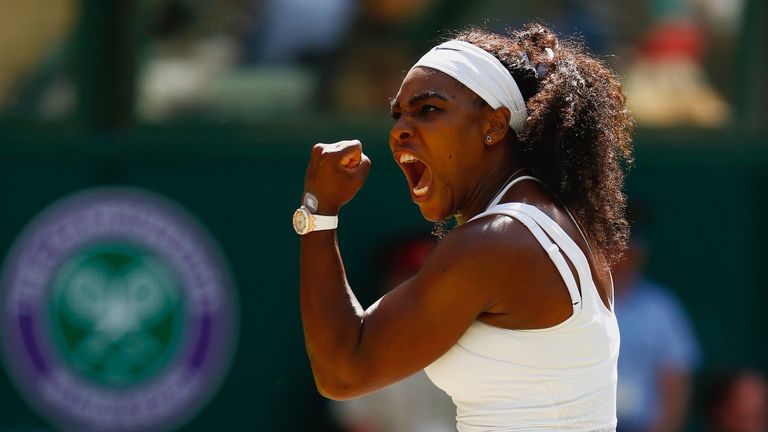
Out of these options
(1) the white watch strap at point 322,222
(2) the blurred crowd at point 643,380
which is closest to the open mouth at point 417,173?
(1) the white watch strap at point 322,222

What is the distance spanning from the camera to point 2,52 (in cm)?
578

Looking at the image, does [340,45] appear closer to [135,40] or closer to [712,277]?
[135,40]

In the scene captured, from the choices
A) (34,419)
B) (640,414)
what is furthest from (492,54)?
(34,419)

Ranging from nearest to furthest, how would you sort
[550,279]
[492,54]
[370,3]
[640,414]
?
[550,279] → [492,54] → [640,414] → [370,3]

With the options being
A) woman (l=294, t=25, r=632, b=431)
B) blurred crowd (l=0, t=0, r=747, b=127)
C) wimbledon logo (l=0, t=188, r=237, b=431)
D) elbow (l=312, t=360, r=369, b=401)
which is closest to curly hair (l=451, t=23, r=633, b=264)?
woman (l=294, t=25, r=632, b=431)

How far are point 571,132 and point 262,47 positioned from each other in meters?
3.36

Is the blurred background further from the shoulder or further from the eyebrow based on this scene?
the shoulder

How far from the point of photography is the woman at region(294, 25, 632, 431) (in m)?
2.47

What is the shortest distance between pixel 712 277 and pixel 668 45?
1098 mm

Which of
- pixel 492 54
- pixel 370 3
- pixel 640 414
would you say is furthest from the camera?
pixel 370 3

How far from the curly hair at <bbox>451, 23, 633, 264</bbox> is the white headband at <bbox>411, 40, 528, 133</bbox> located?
24 millimetres

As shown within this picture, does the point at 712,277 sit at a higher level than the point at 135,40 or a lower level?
lower

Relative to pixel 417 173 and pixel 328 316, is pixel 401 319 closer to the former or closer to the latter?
pixel 328 316

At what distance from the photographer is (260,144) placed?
5.89 meters
